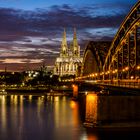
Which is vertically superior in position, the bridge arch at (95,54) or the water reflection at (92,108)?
the bridge arch at (95,54)

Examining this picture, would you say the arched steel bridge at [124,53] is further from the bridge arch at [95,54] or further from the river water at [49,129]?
the river water at [49,129]

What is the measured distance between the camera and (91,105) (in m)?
58.4

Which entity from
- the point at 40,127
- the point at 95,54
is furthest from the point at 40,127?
the point at 95,54

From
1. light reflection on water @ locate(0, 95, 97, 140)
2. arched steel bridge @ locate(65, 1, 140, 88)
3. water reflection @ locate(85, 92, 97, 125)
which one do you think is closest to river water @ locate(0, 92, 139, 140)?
light reflection on water @ locate(0, 95, 97, 140)

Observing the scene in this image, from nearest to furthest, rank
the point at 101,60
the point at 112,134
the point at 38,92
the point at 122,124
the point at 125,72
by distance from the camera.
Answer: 1. the point at 112,134
2. the point at 122,124
3. the point at 125,72
4. the point at 101,60
5. the point at 38,92

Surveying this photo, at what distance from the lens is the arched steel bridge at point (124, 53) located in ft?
221

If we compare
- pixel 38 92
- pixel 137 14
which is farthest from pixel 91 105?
pixel 38 92

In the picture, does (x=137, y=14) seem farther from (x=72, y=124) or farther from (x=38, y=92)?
(x=38, y=92)

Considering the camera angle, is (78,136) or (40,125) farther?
(40,125)

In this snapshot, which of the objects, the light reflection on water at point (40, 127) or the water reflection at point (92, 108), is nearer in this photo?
the light reflection on water at point (40, 127)

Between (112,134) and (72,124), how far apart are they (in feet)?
42.9

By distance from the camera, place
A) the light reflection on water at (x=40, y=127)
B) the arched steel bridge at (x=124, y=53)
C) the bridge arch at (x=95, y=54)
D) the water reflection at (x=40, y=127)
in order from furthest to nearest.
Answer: the bridge arch at (x=95, y=54) → the arched steel bridge at (x=124, y=53) → the water reflection at (x=40, y=127) → the light reflection on water at (x=40, y=127)

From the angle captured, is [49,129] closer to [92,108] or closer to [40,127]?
[40,127]

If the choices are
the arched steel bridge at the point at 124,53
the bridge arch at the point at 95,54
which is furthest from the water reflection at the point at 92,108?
the bridge arch at the point at 95,54
